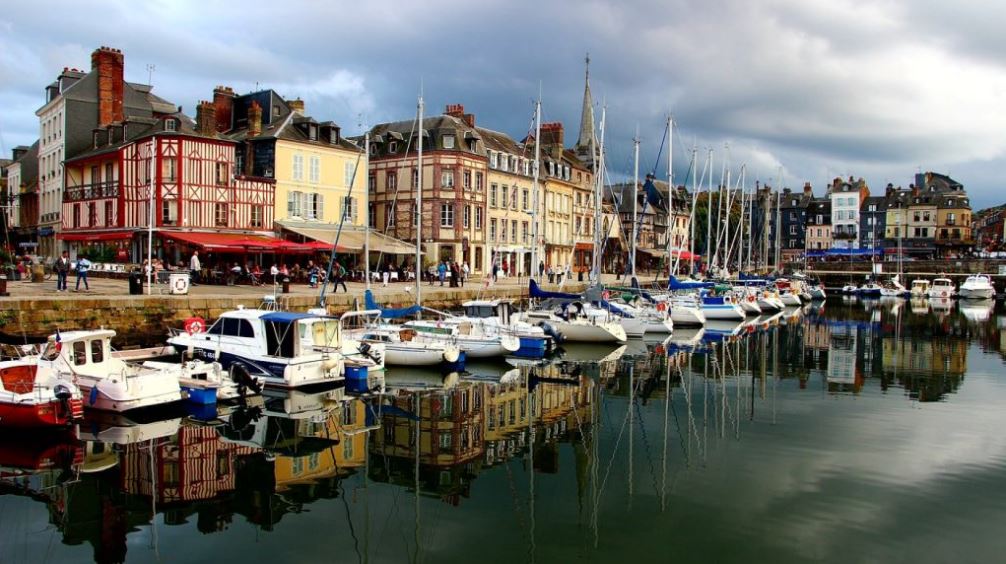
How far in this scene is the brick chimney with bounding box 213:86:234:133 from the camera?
4128cm

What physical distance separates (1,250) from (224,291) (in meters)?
20.1

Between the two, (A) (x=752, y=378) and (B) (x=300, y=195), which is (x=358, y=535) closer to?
(A) (x=752, y=378)

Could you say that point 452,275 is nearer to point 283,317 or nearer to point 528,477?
point 283,317

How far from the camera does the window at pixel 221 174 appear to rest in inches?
1396

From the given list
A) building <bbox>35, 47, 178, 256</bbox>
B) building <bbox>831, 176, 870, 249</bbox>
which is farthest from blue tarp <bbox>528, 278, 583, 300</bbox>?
building <bbox>831, 176, 870, 249</bbox>

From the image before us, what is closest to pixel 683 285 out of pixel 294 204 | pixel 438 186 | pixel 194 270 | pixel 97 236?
pixel 438 186

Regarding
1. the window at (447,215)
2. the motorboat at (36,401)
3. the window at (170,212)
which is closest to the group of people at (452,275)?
the window at (447,215)

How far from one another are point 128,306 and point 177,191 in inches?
519

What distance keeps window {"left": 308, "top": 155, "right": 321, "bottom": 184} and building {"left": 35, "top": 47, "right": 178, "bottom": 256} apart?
9662mm

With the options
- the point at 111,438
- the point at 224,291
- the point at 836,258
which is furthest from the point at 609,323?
the point at 836,258

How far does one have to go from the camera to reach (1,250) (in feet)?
132

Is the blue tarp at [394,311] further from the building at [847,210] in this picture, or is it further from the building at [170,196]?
the building at [847,210]

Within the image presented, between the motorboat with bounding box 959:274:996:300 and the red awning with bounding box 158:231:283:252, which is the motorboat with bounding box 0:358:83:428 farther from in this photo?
the motorboat with bounding box 959:274:996:300

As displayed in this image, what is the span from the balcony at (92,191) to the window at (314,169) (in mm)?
8807
